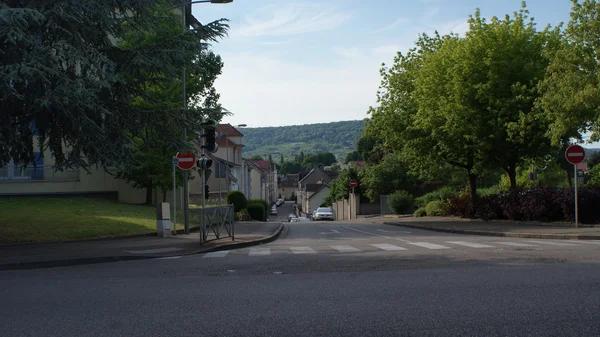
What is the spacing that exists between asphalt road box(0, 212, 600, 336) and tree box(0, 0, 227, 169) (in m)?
3.86

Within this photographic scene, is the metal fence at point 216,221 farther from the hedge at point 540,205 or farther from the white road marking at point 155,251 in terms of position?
the hedge at point 540,205

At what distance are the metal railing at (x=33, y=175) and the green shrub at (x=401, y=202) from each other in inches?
→ 1045

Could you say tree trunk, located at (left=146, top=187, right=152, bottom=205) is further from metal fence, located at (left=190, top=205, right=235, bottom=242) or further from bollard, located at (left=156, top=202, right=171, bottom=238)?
metal fence, located at (left=190, top=205, right=235, bottom=242)

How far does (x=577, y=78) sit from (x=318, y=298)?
62.9ft

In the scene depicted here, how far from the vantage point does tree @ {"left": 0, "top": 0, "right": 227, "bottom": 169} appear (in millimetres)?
13945

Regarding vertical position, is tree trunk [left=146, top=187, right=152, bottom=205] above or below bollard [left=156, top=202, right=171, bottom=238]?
above

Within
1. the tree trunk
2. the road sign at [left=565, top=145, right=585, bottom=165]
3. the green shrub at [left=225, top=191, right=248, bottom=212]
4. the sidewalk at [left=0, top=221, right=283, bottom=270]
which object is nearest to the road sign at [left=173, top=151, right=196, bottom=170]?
the sidewalk at [left=0, top=221, right=283, bottom=270]

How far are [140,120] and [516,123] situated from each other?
18578 mm

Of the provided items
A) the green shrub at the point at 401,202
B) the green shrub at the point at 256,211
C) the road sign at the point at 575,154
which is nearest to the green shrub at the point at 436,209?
the green shrub at the point at 401,202

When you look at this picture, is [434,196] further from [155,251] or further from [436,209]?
[155,251]

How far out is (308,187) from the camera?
13250cm

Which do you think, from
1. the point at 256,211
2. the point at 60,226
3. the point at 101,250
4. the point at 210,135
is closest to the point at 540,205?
the point at 210,135

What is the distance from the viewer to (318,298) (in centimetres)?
834

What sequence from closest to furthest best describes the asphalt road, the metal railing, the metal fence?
the asphalt road, the metal fence, the metal railing
